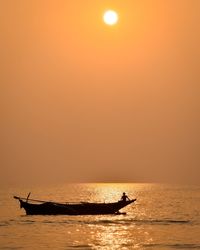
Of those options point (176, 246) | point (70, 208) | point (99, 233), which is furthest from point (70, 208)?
point (176, 246)

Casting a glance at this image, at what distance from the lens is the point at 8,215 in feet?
314

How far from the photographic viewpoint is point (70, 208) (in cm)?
8238

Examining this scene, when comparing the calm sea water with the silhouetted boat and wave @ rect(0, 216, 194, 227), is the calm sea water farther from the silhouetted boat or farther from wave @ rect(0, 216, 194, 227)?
the silhouetted boat

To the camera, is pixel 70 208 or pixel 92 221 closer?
pixel 92 221

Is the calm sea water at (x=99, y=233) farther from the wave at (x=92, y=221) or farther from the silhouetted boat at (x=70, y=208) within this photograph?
the silhouetted boat at (x=70, y=208)

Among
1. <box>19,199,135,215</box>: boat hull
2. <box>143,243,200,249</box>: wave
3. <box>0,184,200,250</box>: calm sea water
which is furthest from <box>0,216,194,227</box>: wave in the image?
<box>143,243,200,249</box>: wave

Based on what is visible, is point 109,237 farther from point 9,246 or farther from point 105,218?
point 105,218

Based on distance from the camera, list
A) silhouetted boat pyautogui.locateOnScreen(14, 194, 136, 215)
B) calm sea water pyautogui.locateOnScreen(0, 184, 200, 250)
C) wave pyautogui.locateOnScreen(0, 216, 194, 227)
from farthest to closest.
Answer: silhouetted boat pyautogui.locateOnScreen(14, 194, 136, 215) < wave pyautogui.locateOnScreen(0, 216, 194, 227) < calm sea water pyautogui.locateOnScreen(0, 184, 200, 250)

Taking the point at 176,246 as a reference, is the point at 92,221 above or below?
above

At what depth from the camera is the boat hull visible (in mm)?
81938

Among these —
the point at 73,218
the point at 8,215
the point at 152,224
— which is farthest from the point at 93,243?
the point at 8,215

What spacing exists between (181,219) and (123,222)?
418 inches

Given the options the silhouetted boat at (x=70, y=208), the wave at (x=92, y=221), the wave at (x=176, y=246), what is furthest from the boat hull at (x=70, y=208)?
the wave at (x=176, y=246)

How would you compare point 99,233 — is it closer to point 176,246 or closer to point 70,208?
point 176,246
